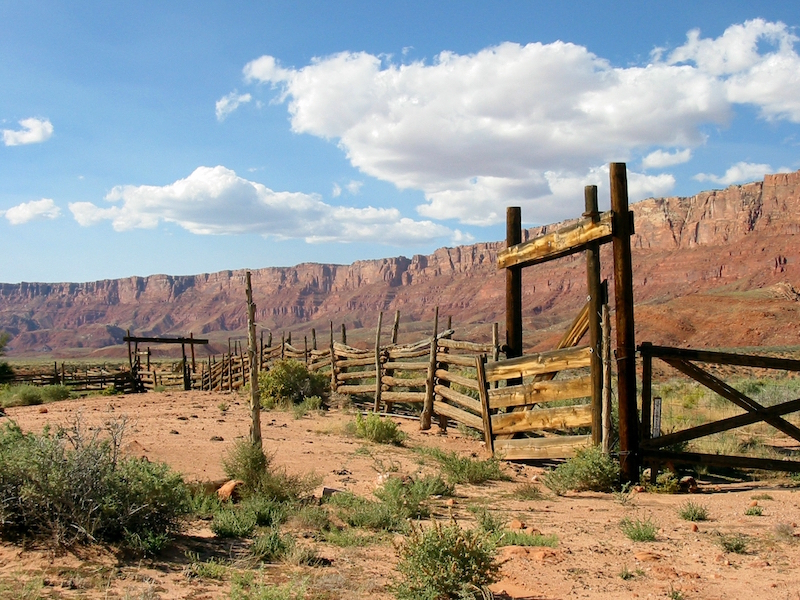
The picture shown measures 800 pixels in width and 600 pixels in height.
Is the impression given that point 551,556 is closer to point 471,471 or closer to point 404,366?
point 471,471

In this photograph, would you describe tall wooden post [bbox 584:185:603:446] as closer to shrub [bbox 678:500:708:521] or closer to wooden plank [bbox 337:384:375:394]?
shrub [bbox 678:500:708:521]

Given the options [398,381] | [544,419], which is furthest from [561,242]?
[398,381]

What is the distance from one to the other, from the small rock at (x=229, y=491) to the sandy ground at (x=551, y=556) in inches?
24.9

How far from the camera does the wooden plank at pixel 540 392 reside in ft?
25.7

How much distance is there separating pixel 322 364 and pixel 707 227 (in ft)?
340

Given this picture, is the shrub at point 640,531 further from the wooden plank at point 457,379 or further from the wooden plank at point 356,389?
the wooden plank at point 356,389

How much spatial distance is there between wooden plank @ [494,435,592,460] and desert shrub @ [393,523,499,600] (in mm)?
4299

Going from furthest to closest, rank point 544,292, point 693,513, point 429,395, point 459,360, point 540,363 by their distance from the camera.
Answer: point 544,292
point 429,395
point 459,360
point 540,363
point 693,513

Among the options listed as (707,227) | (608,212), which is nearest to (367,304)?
(707,227)

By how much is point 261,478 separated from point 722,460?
198 inches

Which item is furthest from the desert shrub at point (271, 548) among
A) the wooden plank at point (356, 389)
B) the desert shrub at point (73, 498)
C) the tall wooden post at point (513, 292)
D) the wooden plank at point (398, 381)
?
the wooden plank at point (356, 389)

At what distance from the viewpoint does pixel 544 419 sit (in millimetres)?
8219

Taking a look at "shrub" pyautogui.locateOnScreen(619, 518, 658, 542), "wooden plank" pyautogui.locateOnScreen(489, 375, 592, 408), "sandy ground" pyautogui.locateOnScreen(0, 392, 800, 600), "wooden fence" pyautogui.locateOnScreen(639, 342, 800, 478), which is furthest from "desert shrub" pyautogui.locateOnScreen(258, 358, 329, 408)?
"shrub" pyautogui.locateOnScreen(619, 518, 658, 542)

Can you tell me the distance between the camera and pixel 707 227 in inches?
4195
